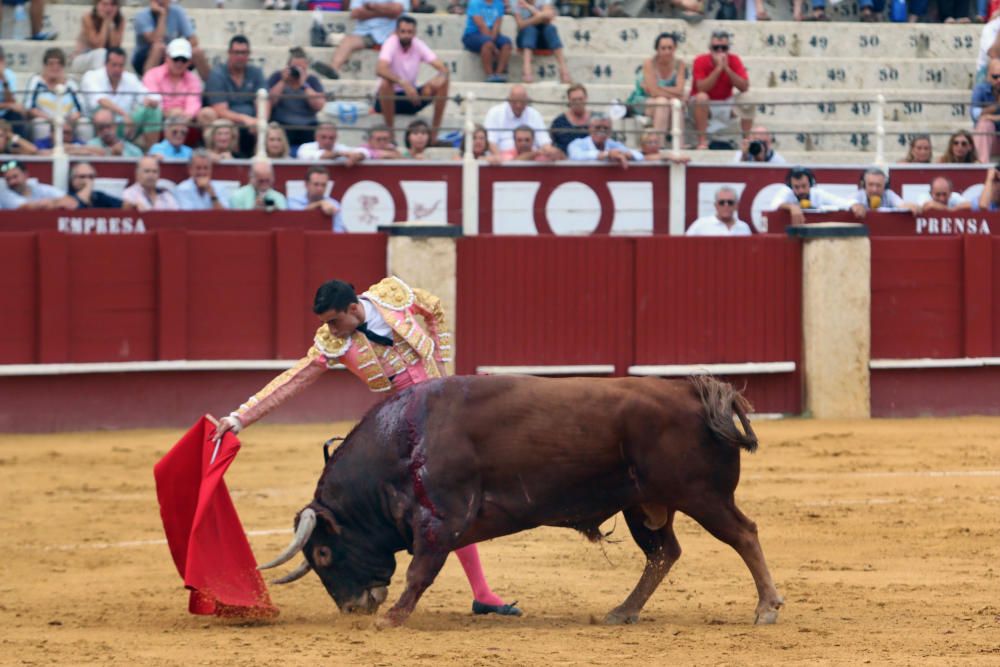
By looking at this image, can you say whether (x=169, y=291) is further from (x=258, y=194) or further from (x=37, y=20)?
(x=37, y=20)

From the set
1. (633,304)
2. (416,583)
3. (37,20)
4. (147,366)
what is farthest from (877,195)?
(416,583)

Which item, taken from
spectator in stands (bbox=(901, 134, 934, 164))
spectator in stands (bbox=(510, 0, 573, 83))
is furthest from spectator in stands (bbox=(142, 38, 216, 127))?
spectator in stands (bbox=(901, 134, 934, 164))

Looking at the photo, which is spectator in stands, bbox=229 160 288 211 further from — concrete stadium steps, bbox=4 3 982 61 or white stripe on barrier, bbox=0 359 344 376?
concrete stadium steps, bbox=4 3 982 61

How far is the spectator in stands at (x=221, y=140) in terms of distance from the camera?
38.9 feet

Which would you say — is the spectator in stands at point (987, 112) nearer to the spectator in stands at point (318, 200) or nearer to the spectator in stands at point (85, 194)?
the spectator in stands at point (318, 200)

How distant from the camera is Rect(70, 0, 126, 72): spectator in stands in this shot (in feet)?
41.5

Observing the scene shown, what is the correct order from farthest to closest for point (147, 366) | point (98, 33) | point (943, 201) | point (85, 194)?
1. point (98, 33)
2. point (943, 201)
3. point (85, 194)
4. point (147, 366)

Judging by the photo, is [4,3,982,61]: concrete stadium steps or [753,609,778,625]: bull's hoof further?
[4,3,982,61]: concrete stadium steps

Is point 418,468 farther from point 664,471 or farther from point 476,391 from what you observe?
point 664,471

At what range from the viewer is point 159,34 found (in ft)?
42.3

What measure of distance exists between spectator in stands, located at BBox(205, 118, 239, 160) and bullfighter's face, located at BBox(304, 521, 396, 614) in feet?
20.0

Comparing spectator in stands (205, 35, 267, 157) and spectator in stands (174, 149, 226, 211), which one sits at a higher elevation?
spectator in stands (205, 35, 267, 157)

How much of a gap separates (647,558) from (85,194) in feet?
20.7

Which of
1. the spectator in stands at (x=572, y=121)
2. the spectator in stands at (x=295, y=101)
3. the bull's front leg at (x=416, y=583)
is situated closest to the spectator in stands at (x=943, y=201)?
the spectator in stands at (x=572, y=121)
